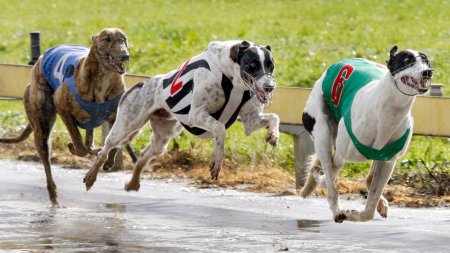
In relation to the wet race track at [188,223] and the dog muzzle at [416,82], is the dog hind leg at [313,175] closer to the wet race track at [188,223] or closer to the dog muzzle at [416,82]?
the wet race track at [188,223]

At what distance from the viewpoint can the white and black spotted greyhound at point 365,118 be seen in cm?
816

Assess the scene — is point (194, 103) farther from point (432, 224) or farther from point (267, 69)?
Result: point (432, 224)

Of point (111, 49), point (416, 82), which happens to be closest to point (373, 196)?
point (416, 82)

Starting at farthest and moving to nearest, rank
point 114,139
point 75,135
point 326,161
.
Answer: point 75,135
point 114,139
point 326,161

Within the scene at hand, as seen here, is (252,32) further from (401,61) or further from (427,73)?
(427,73)

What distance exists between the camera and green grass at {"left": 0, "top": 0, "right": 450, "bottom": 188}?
13.8 m

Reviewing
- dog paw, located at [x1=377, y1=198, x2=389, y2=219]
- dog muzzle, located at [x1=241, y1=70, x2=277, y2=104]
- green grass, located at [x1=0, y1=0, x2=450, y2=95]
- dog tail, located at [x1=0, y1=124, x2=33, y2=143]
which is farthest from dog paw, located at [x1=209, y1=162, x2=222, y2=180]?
green grass, located at [x1=0, y1=0, x2=450, y2=95]

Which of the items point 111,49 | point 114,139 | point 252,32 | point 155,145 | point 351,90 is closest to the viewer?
point 351,90

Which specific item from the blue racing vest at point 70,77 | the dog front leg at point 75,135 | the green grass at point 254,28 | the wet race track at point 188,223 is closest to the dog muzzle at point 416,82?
the wet race track at point 188,223

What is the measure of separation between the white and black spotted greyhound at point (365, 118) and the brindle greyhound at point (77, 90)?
80.7 inches

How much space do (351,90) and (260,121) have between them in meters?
0.94

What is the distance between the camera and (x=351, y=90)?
900 cm

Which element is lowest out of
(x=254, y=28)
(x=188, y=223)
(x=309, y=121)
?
(x=254, y=28)

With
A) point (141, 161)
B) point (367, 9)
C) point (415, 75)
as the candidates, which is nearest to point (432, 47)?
point (367, 9)
